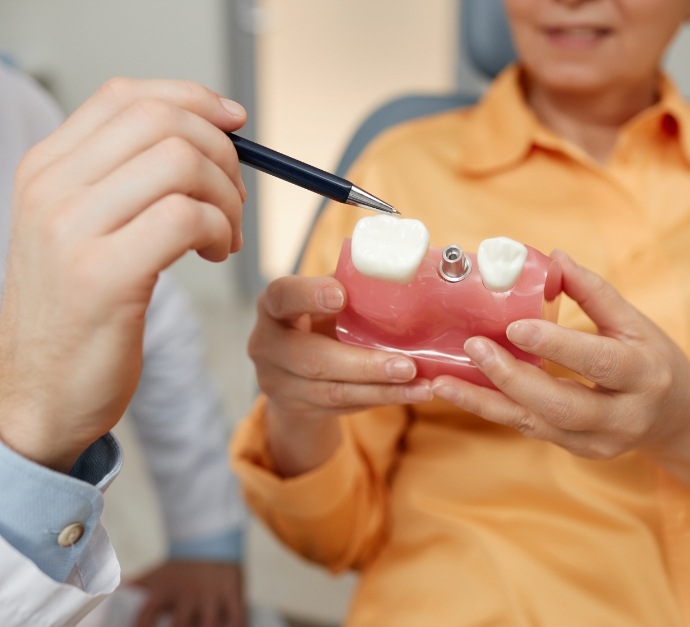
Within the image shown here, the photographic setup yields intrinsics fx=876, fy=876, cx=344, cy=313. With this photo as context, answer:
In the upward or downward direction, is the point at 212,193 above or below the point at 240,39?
above

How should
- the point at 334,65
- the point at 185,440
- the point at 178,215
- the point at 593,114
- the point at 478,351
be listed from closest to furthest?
the point at 178,215, the point at 478,351, the point at 593,114, the point at 185,440, the point at 334,65

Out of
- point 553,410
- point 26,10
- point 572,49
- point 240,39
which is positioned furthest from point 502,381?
→ point 26,10

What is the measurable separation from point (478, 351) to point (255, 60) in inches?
96.8

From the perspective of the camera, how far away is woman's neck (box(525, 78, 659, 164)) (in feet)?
3.48

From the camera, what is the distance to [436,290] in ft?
2.06

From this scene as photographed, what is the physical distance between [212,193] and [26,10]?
256 cm

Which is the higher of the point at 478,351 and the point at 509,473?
the point at 478,351

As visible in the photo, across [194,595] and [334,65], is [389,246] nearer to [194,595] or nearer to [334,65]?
[194,595]

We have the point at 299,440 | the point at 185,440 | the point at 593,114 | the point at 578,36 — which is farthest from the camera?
the point at 185,440

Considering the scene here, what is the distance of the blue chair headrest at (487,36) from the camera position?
3.97 feet

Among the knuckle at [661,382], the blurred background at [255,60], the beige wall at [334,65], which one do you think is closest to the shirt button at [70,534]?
the knuckle at [661,382]

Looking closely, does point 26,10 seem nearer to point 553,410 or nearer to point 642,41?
point 642,41

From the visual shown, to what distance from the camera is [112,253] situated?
1.61ft

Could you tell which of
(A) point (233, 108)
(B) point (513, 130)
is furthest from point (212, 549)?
(A) point (233, 108)
